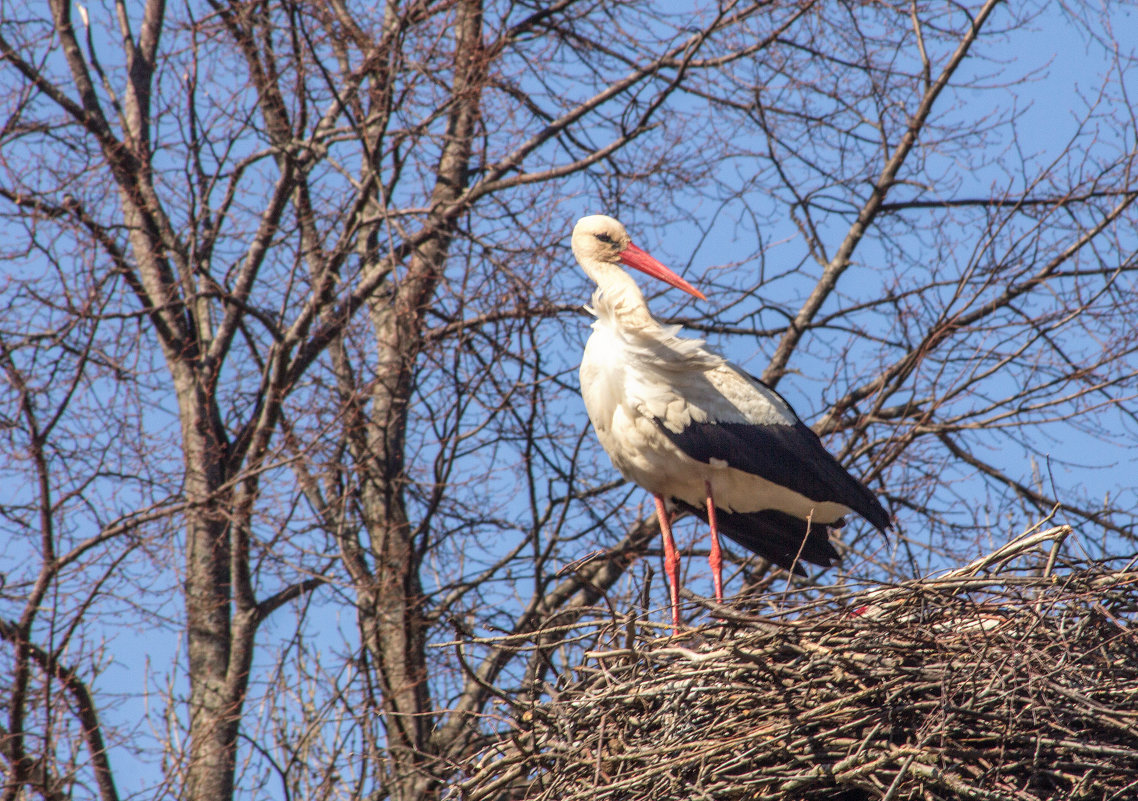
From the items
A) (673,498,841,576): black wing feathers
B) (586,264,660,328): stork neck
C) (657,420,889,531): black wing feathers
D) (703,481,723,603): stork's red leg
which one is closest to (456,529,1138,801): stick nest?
(657,420,889,531): black wing feathers

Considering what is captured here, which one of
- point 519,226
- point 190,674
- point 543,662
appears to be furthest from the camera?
point 190,674

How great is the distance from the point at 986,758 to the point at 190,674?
6443 millimetres

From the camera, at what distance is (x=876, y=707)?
4090 mm

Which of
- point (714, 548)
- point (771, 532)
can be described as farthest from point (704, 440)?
point (771, 532)

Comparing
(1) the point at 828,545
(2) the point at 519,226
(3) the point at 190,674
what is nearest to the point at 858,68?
(2) the point at 519,226

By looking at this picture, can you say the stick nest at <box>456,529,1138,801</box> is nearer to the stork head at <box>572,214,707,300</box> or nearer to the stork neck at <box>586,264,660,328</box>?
the stork neck at <box>586,264,660,328</box>

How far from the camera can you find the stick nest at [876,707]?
392 centimetres

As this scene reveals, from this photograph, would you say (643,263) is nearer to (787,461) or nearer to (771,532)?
(787,461)

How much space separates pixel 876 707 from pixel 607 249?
3232mm

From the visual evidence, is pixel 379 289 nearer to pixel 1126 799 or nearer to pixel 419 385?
pixel 419 385

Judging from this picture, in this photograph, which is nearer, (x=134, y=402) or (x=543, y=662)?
(x=543, y=662)

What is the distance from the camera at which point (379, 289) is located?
34.3 feet

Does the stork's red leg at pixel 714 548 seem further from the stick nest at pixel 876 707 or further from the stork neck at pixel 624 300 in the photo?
the stick nest at pixel 876 707

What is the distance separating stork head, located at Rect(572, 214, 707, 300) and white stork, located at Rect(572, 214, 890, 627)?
6 centimetres
